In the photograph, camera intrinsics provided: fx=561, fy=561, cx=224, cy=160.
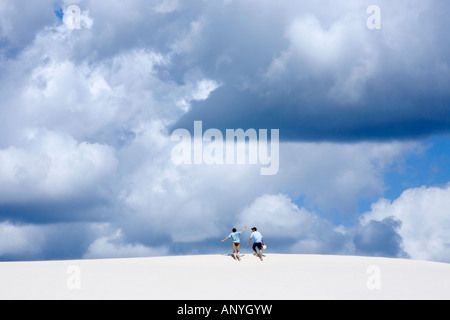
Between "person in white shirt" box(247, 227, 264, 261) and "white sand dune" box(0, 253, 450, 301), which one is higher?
"person in white shirt" box(247, 227, 264, 261)

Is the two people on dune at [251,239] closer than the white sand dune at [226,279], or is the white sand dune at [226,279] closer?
the white sand dune at [226,279]

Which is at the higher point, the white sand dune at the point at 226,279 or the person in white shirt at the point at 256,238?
the person in white shirt at the point at 256,238

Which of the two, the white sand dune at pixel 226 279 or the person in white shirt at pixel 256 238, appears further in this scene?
the person in white shirt at pixel 256 238

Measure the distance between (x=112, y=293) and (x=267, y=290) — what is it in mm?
6816

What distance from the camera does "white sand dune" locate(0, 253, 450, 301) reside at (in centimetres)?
2408

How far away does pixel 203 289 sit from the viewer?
25266mm

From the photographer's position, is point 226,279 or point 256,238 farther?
point 256,238

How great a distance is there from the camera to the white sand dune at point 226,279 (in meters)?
24.1

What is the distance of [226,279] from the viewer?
28531mm
